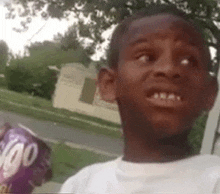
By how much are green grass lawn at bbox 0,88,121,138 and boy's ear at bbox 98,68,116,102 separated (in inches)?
5.1

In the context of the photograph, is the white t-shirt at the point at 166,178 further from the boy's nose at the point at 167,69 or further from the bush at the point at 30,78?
the bush at the point at 30,78

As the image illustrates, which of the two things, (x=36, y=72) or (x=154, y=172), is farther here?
(x=36, y=72)

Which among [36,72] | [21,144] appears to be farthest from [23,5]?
[21,144]

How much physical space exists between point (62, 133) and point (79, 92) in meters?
0.10

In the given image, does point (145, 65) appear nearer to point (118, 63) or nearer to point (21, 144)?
point (118, 63)

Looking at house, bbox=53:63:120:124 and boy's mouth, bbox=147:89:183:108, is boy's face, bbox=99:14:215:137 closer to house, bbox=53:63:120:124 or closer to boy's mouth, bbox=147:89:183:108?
boy's mouth, bbox=147:89:183:108

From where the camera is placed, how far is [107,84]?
48 centimetres

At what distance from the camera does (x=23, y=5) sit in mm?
655

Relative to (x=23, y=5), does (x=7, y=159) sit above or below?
below

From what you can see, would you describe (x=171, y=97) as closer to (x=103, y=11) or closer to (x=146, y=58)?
(x=146, y=58)

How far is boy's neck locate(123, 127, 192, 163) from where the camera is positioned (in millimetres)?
422

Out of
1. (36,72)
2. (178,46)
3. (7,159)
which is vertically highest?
(178,46)

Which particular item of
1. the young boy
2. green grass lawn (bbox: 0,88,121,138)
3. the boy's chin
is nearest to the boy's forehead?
the young boy

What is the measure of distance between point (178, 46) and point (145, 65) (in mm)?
46
